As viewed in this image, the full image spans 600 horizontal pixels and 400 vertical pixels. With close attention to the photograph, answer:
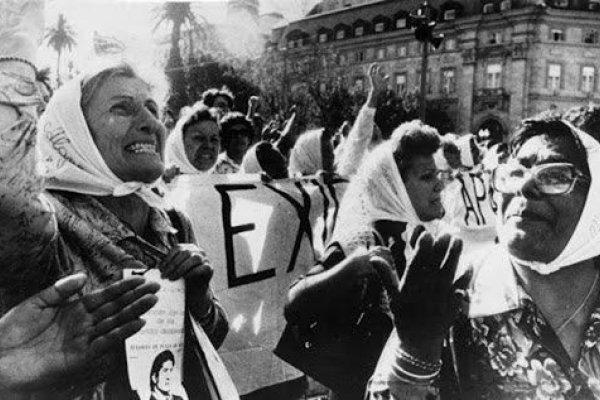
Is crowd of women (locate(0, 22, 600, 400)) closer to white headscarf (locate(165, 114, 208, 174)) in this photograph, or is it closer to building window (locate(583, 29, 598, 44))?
white headscarf (locate(165, 114, 208, 174))

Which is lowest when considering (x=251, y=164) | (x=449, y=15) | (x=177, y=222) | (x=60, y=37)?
(x=251, y=164)

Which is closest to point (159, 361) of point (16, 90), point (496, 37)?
point (16, 90)

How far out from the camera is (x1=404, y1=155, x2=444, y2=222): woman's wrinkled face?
1.68 metres

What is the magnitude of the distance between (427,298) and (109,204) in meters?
0.61

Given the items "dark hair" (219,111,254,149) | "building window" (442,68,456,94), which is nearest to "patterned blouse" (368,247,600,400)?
"dark hair" (219,111,254,149)

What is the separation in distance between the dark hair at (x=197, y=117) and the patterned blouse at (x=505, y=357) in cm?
190

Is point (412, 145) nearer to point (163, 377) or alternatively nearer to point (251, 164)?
point (163, 377)

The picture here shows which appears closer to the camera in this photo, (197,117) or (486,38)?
(197,117)

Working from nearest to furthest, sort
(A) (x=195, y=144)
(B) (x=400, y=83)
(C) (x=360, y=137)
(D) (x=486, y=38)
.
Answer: (A) (x=195, y=144)
(C) (x=360, y=137)
(D) (x=486, y=38)
(B) (x=400, y=83)

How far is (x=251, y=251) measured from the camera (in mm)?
2600

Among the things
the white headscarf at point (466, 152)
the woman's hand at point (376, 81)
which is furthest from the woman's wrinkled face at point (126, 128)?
the white headscarf at point (466, 152)

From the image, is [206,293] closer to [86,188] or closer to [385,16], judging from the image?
[86,188]

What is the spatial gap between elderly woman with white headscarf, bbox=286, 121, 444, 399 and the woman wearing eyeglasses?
312 millimetres

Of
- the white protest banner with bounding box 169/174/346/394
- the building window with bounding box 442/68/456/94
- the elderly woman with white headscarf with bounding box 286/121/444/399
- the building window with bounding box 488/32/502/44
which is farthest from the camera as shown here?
the building window with bounding box 442/68/456/94
